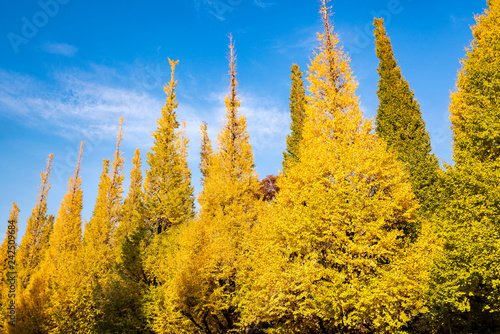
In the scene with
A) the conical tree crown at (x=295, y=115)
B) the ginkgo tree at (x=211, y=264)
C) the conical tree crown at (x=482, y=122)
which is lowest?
the ginkgo tree at (x=211, y=264)

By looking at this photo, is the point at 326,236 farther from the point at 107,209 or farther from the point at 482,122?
the point at 107,209

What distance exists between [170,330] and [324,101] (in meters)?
14.0

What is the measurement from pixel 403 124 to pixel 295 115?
965 centimetres

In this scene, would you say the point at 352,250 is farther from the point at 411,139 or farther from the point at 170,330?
A: the point at 411,139

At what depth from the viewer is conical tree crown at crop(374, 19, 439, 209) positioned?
1585 cm

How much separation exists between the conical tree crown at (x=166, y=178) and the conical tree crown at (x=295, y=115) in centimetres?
967

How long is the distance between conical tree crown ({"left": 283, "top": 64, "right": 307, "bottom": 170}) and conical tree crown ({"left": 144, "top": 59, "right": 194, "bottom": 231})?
967 cm

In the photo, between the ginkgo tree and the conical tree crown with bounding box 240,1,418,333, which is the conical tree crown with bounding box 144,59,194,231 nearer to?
the ginkgo tree

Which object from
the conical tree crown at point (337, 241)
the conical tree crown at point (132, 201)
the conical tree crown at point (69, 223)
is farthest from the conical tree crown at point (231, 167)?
the conical tree crown at point (69, 223)

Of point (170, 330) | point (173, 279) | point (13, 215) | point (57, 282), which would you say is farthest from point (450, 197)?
point (13, 215)

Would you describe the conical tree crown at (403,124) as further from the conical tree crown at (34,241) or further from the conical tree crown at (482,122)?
the conical tree crown at (34,241)

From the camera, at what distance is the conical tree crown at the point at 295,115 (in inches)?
998

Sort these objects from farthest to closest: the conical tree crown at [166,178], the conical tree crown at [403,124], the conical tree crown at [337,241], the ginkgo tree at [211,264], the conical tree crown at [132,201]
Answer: the conical tree crown at [132,201] < the conical tree crown at [166,178] < the conical tree crown at [403,124] < the ginkgo tree at [211,264] < the conical tree crown at [337,241]

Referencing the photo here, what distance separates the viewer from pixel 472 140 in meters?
11.2
